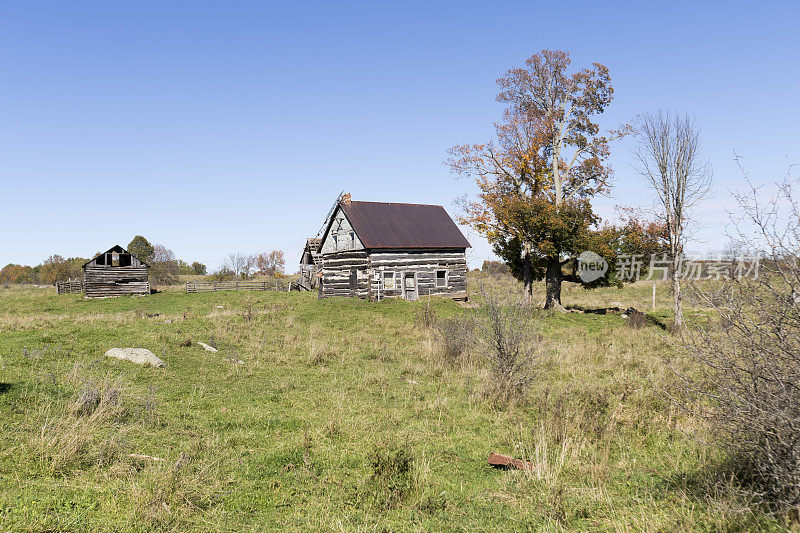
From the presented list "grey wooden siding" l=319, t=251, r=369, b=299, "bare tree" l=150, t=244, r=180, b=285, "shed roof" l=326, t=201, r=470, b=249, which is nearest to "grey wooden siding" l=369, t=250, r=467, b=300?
"shed roof" l=326, t=201, r=470, b=249

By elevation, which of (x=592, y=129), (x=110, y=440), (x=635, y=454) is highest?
(x=592, y=129)

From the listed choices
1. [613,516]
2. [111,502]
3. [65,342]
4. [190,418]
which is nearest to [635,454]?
[613,516]

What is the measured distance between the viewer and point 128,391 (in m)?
8.73

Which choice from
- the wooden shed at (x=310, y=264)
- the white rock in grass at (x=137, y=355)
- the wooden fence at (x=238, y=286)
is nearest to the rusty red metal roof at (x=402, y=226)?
the wooden shed at (x=310, y=264)

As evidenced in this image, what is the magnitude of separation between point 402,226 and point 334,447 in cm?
2499

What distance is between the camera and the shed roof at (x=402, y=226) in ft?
96.0

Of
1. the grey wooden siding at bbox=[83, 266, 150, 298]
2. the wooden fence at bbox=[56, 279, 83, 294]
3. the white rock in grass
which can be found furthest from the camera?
the wooden fence at bbox=[56, 279, 83, 294]

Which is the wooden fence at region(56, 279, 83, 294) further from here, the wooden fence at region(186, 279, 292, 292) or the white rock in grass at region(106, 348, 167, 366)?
the white rock in grass at region(106, 348, 167, 366)

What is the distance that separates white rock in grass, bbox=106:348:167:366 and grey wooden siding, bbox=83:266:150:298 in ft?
112

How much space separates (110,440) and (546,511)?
19.4 feet

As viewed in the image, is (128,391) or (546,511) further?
(128,391)

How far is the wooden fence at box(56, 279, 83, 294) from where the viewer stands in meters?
45.1

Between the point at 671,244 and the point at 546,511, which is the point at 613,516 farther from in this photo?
the point at 671,244

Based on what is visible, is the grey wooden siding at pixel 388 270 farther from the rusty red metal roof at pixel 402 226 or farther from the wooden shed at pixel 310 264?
the wooden shed at pixel 310 264
